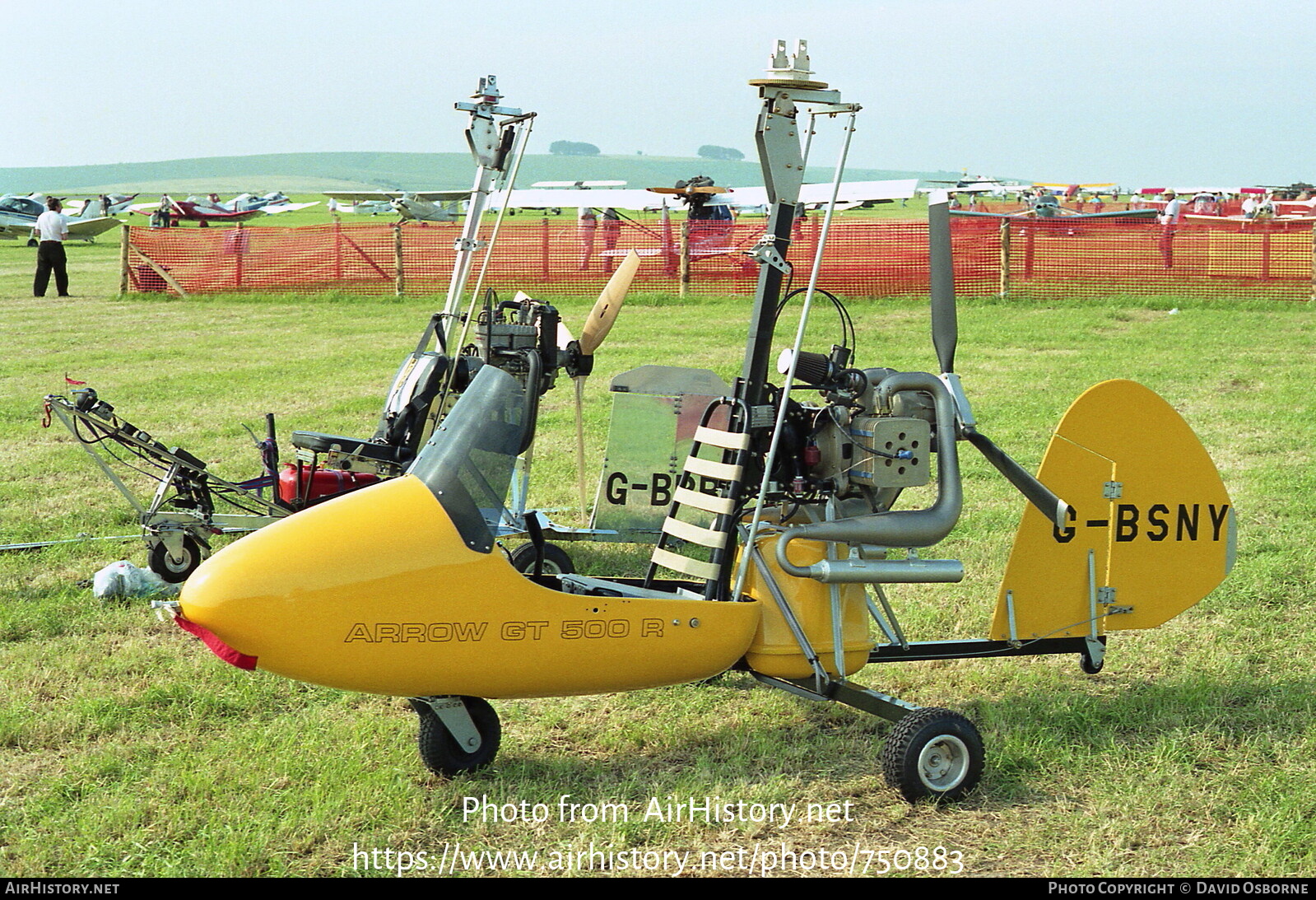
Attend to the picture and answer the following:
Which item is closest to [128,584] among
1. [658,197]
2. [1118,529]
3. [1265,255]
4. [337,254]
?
[1118,529]

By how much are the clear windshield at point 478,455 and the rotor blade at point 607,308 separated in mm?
2397

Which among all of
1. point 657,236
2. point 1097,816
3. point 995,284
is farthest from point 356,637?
point 657,236

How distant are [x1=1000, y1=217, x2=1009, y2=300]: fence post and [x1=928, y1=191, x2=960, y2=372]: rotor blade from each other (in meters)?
16.0

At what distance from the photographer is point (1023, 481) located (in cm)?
441

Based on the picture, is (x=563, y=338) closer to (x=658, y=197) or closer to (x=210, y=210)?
(x=658, y=197)

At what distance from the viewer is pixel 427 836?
383 centimetres

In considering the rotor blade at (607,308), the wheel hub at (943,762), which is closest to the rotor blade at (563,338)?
the rotor blade at (607,308)

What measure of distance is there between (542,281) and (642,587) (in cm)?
1871

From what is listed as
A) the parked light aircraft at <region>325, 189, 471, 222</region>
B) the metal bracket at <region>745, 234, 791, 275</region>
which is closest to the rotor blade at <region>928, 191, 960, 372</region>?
the metal bracket at <region>745, 234, 791, 275</region>

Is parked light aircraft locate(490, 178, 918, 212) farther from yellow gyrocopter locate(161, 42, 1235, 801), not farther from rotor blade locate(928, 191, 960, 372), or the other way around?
rotor blade locate(928, 191, 960, 372)

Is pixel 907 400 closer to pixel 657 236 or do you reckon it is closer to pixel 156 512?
pixel 156 512

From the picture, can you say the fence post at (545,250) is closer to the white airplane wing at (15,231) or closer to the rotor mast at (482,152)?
the rotor mast at (482,152)

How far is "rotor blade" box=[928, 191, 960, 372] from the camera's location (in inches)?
A: 169

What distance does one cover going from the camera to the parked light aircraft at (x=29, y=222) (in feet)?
134
